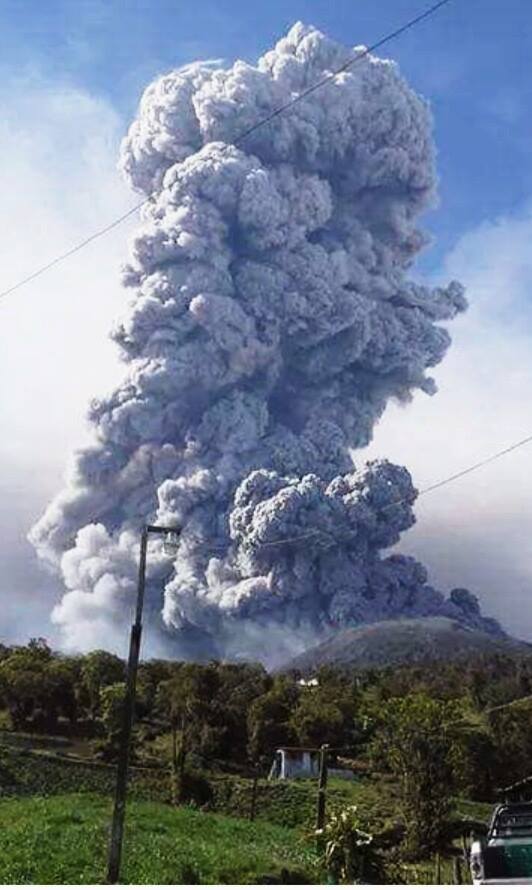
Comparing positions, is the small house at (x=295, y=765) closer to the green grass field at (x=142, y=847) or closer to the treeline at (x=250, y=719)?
the treeline at (x=250, y=719)

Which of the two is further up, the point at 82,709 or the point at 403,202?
the point at 403,202

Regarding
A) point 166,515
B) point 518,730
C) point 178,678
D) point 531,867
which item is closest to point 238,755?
point 178,678

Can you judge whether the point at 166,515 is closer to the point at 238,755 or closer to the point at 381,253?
the point at 381,253

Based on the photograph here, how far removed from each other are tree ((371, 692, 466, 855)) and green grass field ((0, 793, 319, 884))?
2191 millimetres

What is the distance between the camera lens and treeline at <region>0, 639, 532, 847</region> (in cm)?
2622

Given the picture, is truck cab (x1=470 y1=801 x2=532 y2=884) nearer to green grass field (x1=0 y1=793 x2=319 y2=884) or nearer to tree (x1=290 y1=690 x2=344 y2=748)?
green grass field (x1=0 y1=793 x2=319 y2=884)

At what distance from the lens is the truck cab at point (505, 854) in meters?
8.95

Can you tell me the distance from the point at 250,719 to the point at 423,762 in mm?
9121

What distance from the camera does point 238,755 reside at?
30.7 metres

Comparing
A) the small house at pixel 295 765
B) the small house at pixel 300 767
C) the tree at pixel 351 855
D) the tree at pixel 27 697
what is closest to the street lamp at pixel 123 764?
the tree at pixel 351 855

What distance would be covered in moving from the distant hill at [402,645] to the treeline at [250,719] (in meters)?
32.2

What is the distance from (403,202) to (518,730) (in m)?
49.2

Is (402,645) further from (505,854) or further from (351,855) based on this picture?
(505,854)

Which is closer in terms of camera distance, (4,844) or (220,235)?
(4,844)
